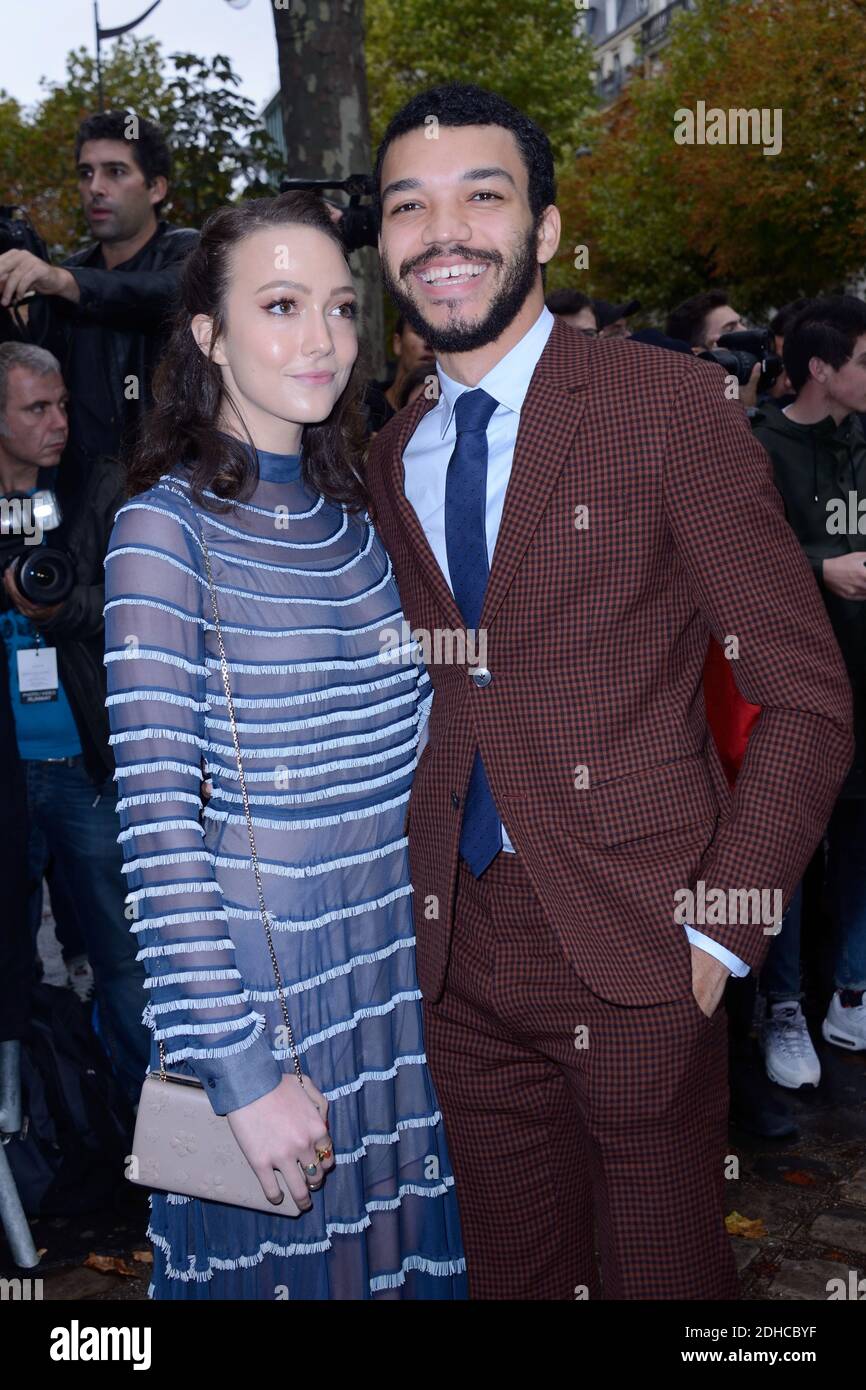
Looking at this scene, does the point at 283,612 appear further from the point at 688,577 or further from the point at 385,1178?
the point at 385,1178

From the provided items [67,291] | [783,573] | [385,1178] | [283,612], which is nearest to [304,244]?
[283,612]

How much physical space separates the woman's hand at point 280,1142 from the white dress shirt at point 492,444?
61cm

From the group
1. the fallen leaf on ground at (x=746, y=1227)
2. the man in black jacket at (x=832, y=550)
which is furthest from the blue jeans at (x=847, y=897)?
the fallen leaf on ground at (x=746, y=1227)

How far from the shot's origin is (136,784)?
7.78 feet

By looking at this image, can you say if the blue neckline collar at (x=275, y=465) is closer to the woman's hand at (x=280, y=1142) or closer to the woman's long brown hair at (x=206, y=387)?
the woman's long brown hair at (x=206, y=387)

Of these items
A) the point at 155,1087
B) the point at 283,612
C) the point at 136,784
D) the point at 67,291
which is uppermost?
the point at 67,291

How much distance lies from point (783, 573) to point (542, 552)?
0.42 metres

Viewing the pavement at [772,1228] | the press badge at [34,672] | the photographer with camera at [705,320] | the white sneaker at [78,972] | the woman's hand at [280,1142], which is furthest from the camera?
the photographer with camera at [705,320]

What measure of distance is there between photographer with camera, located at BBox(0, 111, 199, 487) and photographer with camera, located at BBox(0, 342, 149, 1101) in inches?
5.4

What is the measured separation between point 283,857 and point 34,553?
2.23m

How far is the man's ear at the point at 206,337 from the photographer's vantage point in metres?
2.70

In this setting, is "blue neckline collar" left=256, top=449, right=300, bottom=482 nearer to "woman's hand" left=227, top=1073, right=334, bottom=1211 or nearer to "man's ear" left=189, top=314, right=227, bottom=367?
"man's ear" left=189, top=314, right=227, bottom=367

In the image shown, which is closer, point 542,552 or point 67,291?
point 542,552

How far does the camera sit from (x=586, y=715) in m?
2.46
